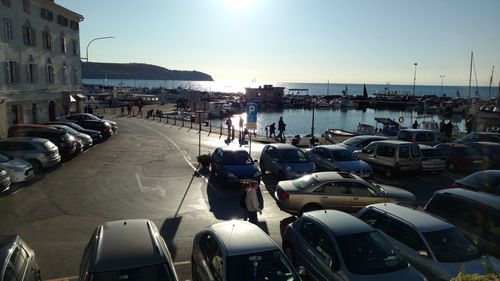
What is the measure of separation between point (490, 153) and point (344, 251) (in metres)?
16.7

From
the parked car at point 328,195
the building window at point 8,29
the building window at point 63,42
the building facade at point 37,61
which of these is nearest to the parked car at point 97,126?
the building facade at point 37,61

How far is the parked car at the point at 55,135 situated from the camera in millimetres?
21562

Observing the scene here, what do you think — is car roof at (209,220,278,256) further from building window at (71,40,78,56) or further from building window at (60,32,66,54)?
building window at (71,40,78,56)

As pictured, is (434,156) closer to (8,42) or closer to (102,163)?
(102,163)

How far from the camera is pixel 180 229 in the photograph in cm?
1204

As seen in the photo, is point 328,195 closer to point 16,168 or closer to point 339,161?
point 339,161

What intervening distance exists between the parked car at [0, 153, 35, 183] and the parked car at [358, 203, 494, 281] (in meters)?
13.5

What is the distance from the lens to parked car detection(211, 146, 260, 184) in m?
16.5

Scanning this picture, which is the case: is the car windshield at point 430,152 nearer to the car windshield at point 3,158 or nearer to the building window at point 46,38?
the car windshield at point 3,158

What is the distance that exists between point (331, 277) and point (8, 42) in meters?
28.5

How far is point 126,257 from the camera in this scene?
6.29 meters

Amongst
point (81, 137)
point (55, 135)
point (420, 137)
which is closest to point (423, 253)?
point (420, 137)

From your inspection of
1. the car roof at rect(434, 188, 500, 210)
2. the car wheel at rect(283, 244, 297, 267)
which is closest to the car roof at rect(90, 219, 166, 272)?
the car wheel at rect(283, 244, 297, 267)

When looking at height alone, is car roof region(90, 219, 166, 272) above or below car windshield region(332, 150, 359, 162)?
above
